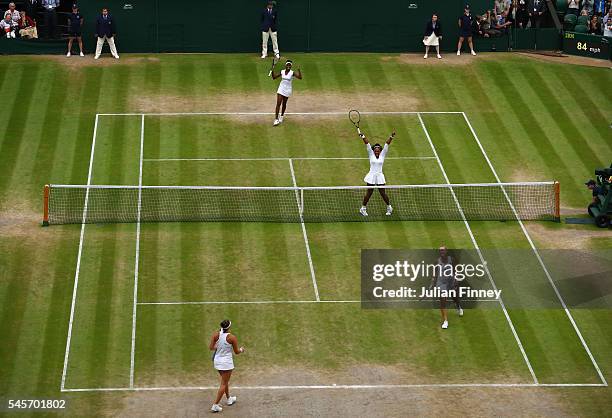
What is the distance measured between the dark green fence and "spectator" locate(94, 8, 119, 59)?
2.33 feet

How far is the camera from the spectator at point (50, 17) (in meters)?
57.9

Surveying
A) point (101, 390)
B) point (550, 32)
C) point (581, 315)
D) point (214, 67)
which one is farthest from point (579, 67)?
point (101, 390)

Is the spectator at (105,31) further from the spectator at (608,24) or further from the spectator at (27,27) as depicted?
the spectator at (608,24)

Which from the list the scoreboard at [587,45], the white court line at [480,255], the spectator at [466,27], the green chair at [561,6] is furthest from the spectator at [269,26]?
the green chair at [561,6]

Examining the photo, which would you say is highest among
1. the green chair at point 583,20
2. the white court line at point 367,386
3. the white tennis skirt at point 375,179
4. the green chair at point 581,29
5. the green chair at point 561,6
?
the green chair at point 561,6

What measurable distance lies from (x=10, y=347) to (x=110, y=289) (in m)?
4.02

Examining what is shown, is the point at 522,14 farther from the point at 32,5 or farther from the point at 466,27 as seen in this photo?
the point at 32,5

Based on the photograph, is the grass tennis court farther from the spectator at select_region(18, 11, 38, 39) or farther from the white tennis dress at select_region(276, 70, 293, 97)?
the white tennis dress at select_region(276, 70, 293, 97)

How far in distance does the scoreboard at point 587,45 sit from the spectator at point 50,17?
20.9 meters

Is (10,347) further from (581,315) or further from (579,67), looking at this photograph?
(579,67)

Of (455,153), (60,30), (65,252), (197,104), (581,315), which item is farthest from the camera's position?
(60,30)

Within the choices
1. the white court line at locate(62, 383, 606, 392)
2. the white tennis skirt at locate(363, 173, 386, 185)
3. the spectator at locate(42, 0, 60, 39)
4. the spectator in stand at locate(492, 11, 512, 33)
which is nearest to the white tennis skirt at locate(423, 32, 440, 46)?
the spectator in stand at locate(492, 11, 512, 33)

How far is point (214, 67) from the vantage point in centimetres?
5766

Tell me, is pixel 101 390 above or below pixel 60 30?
below
